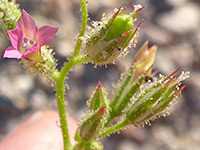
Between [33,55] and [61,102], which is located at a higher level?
[33,55]

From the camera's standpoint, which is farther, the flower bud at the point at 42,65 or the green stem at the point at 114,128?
the green stem at the point at 114,128

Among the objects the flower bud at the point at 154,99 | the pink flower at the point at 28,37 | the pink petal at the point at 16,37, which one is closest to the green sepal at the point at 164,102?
the flower bud at the point at 154,99

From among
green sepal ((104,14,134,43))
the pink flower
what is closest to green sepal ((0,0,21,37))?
the pink flower

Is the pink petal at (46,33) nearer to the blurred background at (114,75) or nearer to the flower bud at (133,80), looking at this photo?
the flower bud at (133,80)

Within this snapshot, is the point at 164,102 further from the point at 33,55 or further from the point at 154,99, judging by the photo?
the point at 33,55

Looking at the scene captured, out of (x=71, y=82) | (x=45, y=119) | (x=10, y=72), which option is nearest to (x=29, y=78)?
(x=10, y=72)

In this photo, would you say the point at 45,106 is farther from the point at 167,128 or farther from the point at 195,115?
the point at 195,115

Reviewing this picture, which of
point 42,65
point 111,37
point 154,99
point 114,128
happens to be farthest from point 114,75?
point 111,37
